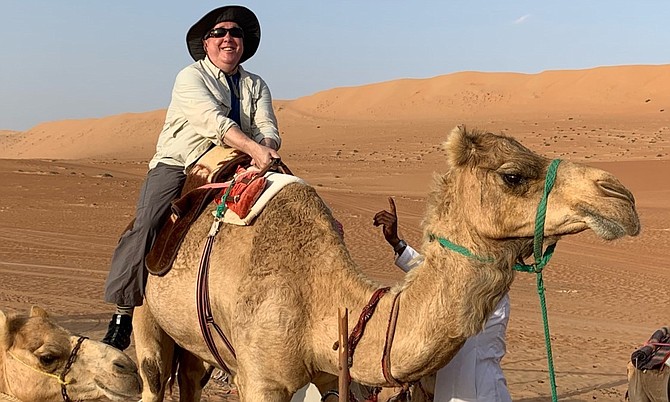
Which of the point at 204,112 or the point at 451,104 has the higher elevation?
the point at 204,112

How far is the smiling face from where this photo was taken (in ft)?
15.1

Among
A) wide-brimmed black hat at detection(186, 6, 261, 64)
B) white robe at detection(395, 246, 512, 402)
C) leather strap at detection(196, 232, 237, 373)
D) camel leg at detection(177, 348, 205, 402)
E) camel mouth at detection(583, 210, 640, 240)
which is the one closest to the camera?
camel mouth at detection(583, 210, 640, 240)

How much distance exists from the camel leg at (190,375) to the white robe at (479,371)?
5.93 ft

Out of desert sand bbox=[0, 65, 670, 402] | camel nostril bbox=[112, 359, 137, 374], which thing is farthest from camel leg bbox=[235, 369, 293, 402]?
desert sand bbox=[0, 65, 670, 402]

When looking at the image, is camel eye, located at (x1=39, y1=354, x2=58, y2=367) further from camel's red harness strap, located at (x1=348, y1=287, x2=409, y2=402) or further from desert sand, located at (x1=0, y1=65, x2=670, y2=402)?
desert sand, located at (x1=0, y1=65, x2=670, y2=402)

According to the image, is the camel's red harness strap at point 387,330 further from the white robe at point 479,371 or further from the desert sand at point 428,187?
the desert sand at point 428,187

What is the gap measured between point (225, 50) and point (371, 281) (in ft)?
5.72

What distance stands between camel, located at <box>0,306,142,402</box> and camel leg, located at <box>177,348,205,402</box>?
4.57 ft

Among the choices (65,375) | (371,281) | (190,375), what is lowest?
(190,375)

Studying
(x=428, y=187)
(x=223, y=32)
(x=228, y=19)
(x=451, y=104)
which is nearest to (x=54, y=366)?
(x=428, y=187)

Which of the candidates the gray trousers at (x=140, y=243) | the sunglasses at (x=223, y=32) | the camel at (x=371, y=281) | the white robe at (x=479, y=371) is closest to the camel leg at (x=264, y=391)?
the camel at (x=371, y=281)

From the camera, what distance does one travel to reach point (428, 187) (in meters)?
3.83

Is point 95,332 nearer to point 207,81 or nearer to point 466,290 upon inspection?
point 207,81

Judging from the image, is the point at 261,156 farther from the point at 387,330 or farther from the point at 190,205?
the point at 387,330
